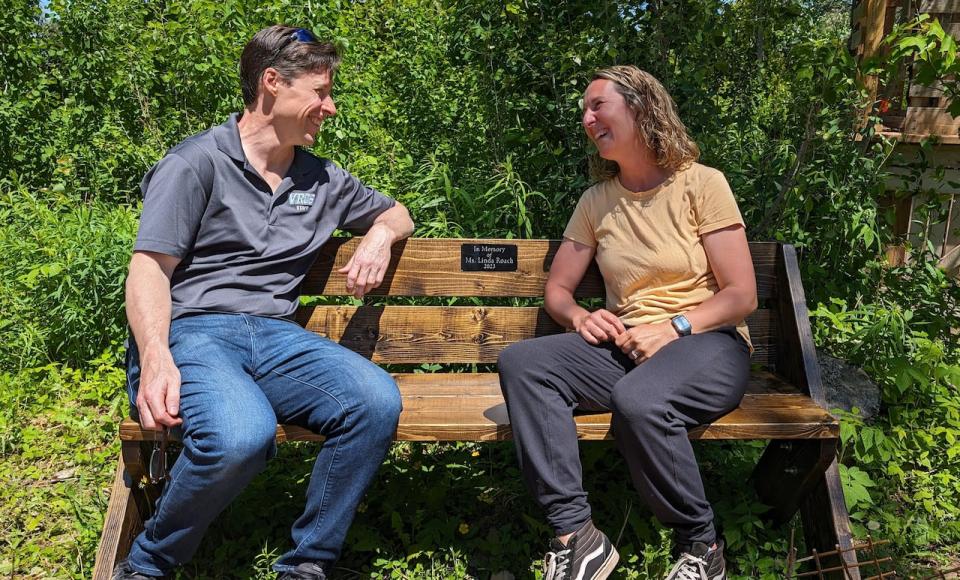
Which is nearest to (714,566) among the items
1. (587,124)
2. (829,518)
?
(829,518)

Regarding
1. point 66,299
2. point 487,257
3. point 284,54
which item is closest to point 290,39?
point 284,54

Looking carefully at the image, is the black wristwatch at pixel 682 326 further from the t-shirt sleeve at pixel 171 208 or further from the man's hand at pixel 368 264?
the t-shirt sleeve at pixel 171 208

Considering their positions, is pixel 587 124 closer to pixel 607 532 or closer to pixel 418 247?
pixel 418 247

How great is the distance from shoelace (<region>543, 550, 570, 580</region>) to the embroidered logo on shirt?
140cm

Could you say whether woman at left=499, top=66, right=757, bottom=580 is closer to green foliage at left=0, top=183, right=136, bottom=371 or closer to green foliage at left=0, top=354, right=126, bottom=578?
green foliage at left=0, top=354, right=126, bottom=578

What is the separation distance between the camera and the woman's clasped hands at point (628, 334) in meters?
2.50

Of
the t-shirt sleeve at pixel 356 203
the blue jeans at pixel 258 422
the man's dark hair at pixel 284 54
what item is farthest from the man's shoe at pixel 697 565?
the man's dark hair at pixel 284 54

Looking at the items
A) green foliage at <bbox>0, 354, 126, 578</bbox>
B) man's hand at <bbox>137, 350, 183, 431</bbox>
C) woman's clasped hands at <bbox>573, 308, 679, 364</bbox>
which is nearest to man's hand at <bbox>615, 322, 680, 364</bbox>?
woman's clasped hands at <bbox>573, 308, 679, 364</bbox>

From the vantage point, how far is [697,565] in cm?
223

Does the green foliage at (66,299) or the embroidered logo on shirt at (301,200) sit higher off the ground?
the embroidered logo on shirt at (301,200)

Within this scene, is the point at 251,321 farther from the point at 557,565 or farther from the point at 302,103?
the point at 557,565

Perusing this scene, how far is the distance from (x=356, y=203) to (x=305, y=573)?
4.32 ft

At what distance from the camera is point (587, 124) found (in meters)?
2.71

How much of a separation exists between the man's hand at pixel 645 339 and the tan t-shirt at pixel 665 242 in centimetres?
8
